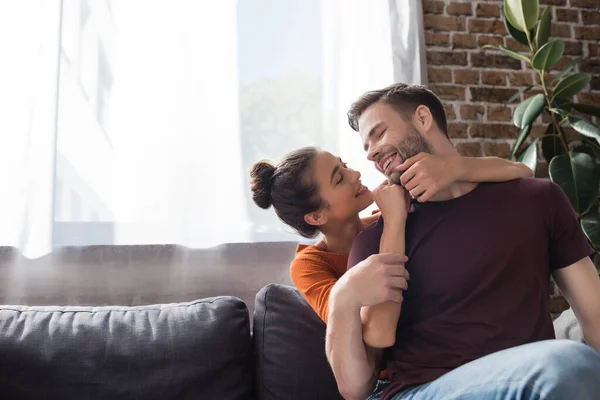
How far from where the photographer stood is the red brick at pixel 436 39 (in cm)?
271

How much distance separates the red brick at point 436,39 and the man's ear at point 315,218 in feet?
4.52

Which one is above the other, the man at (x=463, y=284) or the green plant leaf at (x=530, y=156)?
the green plant leaf at (x=530, y=156)

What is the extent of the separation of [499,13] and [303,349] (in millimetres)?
2046

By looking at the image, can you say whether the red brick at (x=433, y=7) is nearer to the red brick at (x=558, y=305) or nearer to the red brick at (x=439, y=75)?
the red brick at (x=439, y=75)

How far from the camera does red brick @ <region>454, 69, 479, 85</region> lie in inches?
107

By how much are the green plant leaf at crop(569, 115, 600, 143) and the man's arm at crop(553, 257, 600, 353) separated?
1.26 m

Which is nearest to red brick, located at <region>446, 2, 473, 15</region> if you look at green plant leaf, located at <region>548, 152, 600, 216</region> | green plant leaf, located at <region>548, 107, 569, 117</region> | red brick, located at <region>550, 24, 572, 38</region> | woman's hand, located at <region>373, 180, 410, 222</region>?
red brick, located at <region>550, 24, 572, 38</region>

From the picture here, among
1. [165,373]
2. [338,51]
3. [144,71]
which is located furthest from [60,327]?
[338,51]

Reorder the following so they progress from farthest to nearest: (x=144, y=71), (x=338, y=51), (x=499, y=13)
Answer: (x=499, y=13) → (x=338, y=51) → (x=144, y=71)

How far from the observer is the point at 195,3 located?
2371 mm

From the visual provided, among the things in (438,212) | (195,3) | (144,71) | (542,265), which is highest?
(195,3)

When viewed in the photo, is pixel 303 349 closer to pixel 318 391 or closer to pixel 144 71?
pixel 318 391

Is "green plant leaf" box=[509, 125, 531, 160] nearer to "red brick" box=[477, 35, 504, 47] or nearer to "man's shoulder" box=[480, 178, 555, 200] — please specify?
"red brick" box=[477, 35, 504, 47]

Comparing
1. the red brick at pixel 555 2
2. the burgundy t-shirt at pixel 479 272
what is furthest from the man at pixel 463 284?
the red brick at pixel 555 2
